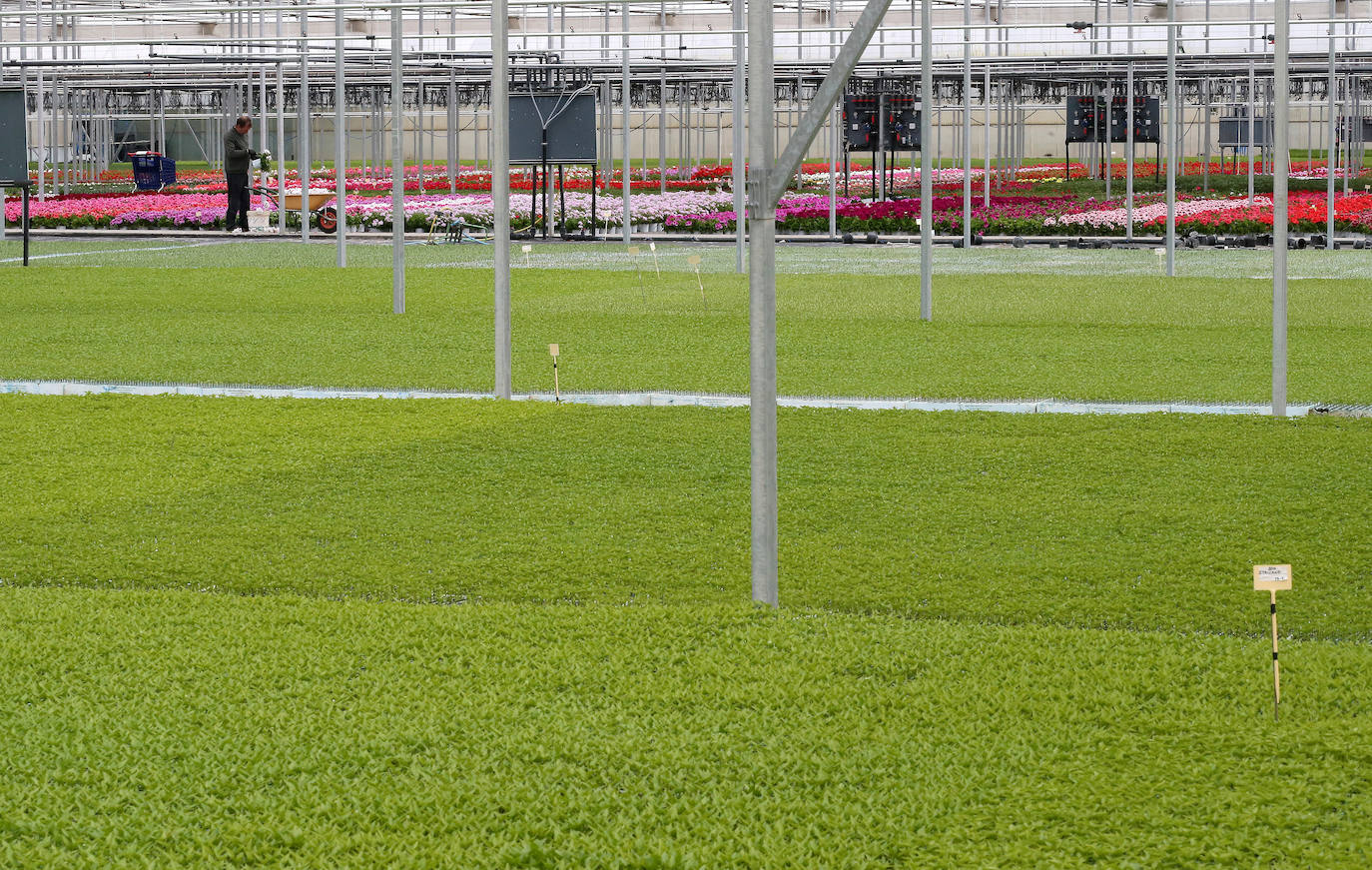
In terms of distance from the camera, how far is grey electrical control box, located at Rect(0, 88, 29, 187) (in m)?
19.4

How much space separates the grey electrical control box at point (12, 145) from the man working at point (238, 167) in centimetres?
418

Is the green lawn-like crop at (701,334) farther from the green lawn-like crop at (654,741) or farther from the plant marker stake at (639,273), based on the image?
the green lawn-like crop at (654,741)

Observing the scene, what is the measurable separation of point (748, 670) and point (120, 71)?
35598 millimetres

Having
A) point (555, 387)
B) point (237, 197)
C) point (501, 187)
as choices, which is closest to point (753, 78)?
point (555, 387)

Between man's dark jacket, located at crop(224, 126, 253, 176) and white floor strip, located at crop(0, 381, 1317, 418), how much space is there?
46.0 ft

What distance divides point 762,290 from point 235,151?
2057 centimetres

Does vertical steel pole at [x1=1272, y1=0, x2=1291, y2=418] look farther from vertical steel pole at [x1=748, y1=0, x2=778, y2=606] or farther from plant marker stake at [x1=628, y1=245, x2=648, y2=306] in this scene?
plant marker stake at [x1=628, y1=245, x2=648, y2=306]

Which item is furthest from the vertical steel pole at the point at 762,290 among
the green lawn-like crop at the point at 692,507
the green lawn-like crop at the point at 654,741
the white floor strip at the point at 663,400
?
the white floor strip at the point at 663,400

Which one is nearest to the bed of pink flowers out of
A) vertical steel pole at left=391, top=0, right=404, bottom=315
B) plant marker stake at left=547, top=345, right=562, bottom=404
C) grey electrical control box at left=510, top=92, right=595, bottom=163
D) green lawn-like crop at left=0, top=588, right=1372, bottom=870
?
grey electrical control box at left=510, top=92, right=595, bottom=163

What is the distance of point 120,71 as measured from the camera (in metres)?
37.2

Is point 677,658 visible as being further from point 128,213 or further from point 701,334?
point 128,213

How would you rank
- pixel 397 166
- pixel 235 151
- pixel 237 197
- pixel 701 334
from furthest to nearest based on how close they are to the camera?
pixel 237 197, pixel 235 151, pixel 397 166, pixel 701 334

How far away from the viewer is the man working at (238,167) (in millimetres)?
24109

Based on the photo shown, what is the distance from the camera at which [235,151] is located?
79.6 feet
